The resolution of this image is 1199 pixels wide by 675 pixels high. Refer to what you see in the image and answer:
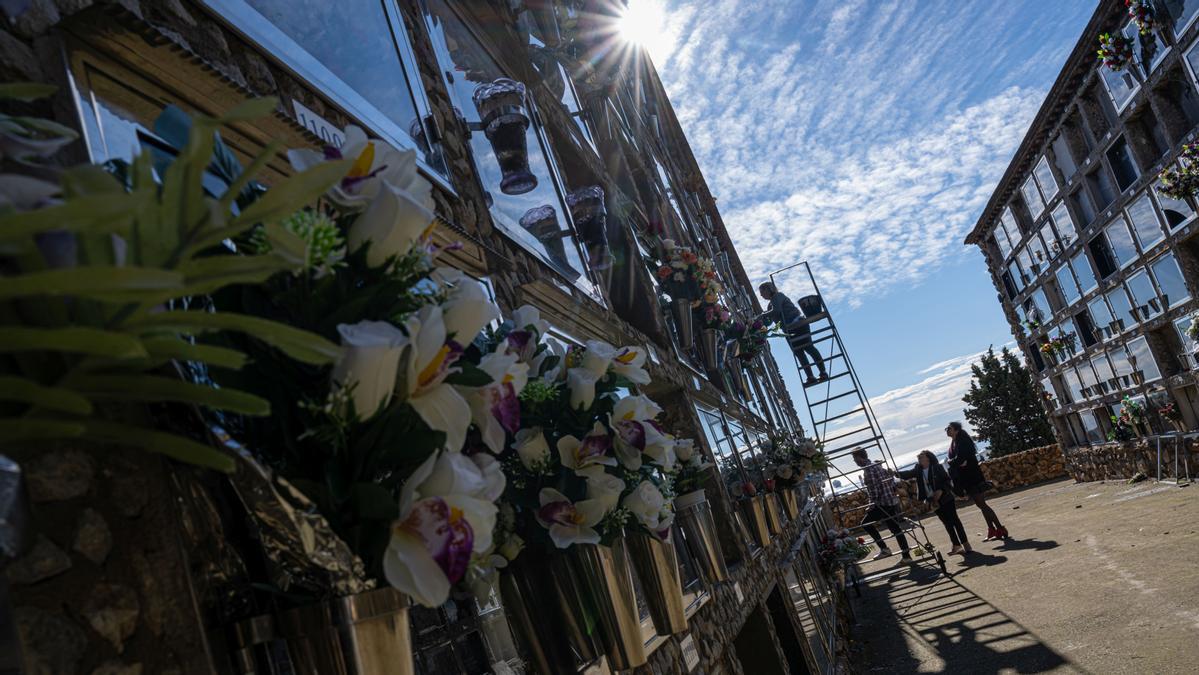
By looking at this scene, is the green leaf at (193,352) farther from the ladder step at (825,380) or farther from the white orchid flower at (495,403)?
the ladder step at (825,380)

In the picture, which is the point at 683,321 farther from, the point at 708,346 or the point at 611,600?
the point at 611,600

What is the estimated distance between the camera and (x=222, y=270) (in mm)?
712

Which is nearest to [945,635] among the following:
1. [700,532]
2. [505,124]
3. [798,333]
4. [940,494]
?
[940,494]

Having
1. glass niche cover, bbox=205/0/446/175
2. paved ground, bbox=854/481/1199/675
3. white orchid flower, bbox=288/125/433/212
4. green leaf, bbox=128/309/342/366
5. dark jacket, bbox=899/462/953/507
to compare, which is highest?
glass niche cover, bbox=205/0/446/175

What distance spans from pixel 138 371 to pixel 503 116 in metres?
3.11

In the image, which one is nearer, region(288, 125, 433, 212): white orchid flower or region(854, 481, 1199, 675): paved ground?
region(288, 125, 433, 212): white orchid flower

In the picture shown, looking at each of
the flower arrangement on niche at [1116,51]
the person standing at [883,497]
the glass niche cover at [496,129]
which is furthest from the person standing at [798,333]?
the glass niche cover at [496,129]

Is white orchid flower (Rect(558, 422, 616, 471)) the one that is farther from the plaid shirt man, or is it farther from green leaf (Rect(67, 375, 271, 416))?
the plaid shirt man

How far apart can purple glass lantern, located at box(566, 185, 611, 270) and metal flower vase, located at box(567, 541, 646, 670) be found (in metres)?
3.57

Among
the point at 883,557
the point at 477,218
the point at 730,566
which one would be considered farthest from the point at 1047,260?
the point at 477,218

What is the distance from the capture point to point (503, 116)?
3.72 meters

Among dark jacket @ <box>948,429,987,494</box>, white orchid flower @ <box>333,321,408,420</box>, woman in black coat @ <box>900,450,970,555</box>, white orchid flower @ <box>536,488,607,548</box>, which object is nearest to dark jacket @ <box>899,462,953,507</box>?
woman in black coat @ <box>900,450,970,555</box>

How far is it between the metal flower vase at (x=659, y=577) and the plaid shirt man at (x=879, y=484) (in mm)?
12898

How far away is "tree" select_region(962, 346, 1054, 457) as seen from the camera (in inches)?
1804
